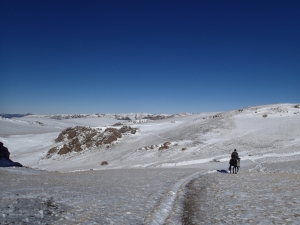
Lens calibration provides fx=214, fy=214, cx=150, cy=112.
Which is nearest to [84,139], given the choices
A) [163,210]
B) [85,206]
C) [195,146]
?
[195,146]

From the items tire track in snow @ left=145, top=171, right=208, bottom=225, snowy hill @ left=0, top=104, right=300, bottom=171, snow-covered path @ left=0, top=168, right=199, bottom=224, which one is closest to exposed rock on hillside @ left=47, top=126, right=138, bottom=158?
snowy hill @ left=0, top=104, right=300, bottom=171

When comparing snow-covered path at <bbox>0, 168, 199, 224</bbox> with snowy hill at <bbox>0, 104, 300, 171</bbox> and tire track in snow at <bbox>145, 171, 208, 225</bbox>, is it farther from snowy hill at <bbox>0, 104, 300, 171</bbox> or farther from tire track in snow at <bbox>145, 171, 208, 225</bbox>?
snowy hill at <bbox>0, 104, 300, 171</bbox>

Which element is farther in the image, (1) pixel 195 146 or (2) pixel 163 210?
(1) pixel 195 146

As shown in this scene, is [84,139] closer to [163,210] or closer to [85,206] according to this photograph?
[85,206]

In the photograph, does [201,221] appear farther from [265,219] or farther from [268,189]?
[268,189]

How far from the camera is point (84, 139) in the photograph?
5834 centimetres

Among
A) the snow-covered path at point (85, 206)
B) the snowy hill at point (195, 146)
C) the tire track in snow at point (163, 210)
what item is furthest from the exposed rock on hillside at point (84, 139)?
the tire track in snow at point (163, 210)

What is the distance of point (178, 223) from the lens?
7258 mm

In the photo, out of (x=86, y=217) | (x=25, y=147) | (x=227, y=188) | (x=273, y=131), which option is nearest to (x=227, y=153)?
(x=273, y=131)

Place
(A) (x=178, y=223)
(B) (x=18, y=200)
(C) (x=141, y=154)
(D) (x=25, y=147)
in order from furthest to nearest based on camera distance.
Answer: (D) (x=25, y=147) < (C) (x=141, y=154) < (B) (x=18, y=200) < (A) (x=178, y=223)

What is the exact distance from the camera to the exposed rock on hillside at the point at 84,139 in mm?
55219

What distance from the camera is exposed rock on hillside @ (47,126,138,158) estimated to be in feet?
181

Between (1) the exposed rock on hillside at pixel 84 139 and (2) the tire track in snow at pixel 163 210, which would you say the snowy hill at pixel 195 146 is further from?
(2) the tire track in snow at pixel 163 210

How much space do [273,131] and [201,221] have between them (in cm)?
4557
